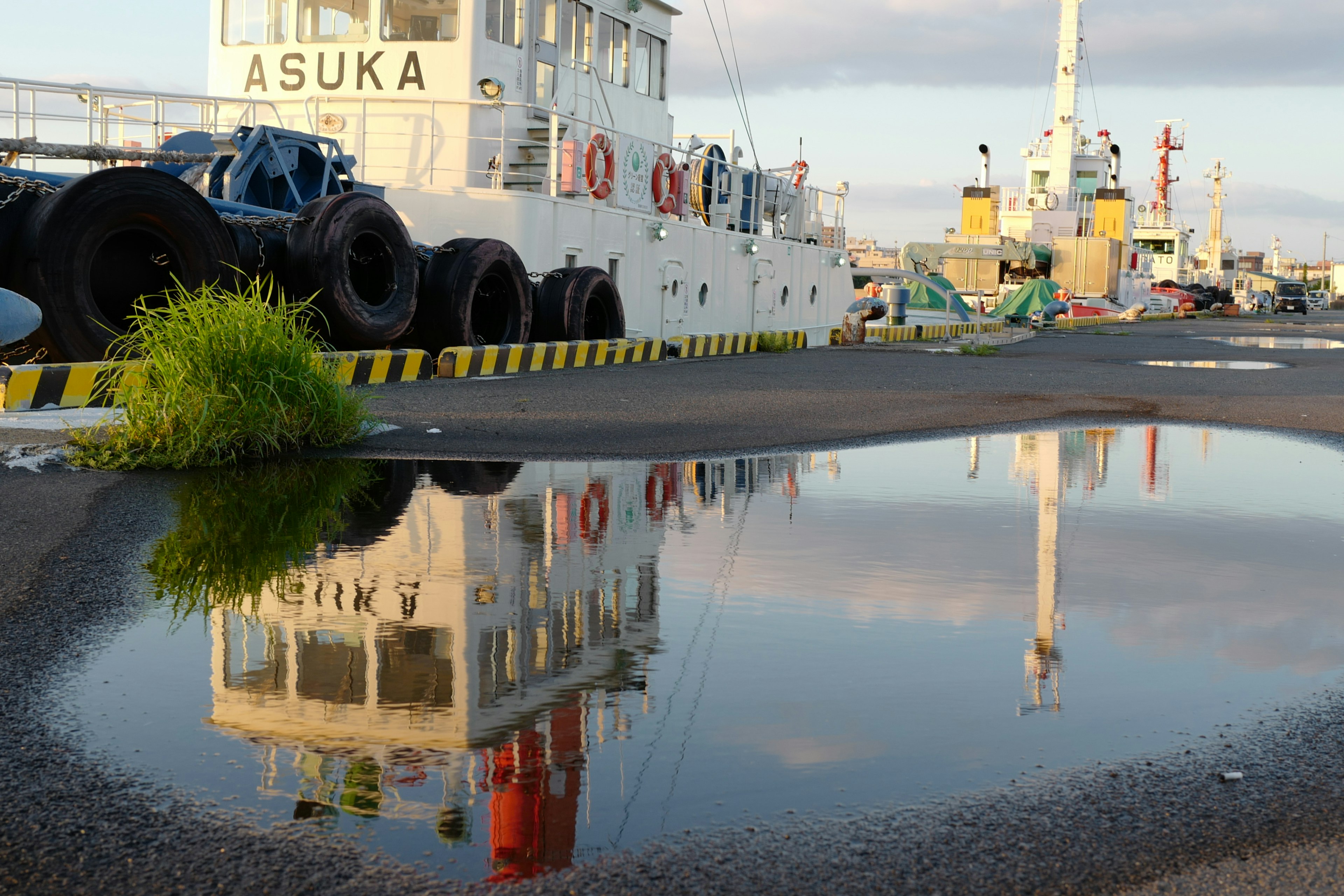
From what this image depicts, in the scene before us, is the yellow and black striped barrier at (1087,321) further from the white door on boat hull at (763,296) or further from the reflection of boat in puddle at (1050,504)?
the reflection of boat in puddle at (1050,504)

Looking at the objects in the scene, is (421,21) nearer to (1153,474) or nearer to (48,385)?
(48,385)

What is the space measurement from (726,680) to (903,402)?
8.63 meters

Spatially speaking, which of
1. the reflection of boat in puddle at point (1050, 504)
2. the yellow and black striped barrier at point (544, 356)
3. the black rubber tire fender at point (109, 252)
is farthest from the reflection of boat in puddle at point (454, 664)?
the yellow and black striped barrier at point (544, 356)

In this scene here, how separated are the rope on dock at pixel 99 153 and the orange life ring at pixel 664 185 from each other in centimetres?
628

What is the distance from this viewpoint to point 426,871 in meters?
2.31

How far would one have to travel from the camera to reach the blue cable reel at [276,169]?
43.4 feet

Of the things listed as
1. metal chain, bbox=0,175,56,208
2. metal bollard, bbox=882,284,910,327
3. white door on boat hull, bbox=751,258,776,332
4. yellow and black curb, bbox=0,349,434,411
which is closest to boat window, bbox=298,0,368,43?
metal chain, bbox=0,175,56,208

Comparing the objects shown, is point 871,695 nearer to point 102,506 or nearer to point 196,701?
point 196,701

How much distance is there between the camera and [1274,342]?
30641mm

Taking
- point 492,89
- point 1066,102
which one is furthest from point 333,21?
point 1066,102

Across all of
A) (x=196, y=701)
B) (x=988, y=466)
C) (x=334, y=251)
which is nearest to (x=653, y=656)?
(x=196, y=701)

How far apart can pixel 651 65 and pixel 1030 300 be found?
24.1m

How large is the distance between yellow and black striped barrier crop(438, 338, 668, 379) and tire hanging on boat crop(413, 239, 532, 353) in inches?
10.6

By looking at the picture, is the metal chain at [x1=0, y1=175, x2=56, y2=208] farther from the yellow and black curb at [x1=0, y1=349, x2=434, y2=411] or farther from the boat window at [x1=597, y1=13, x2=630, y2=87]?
the boat window at [x1=597, y1=13, x2=630, y2=87]
